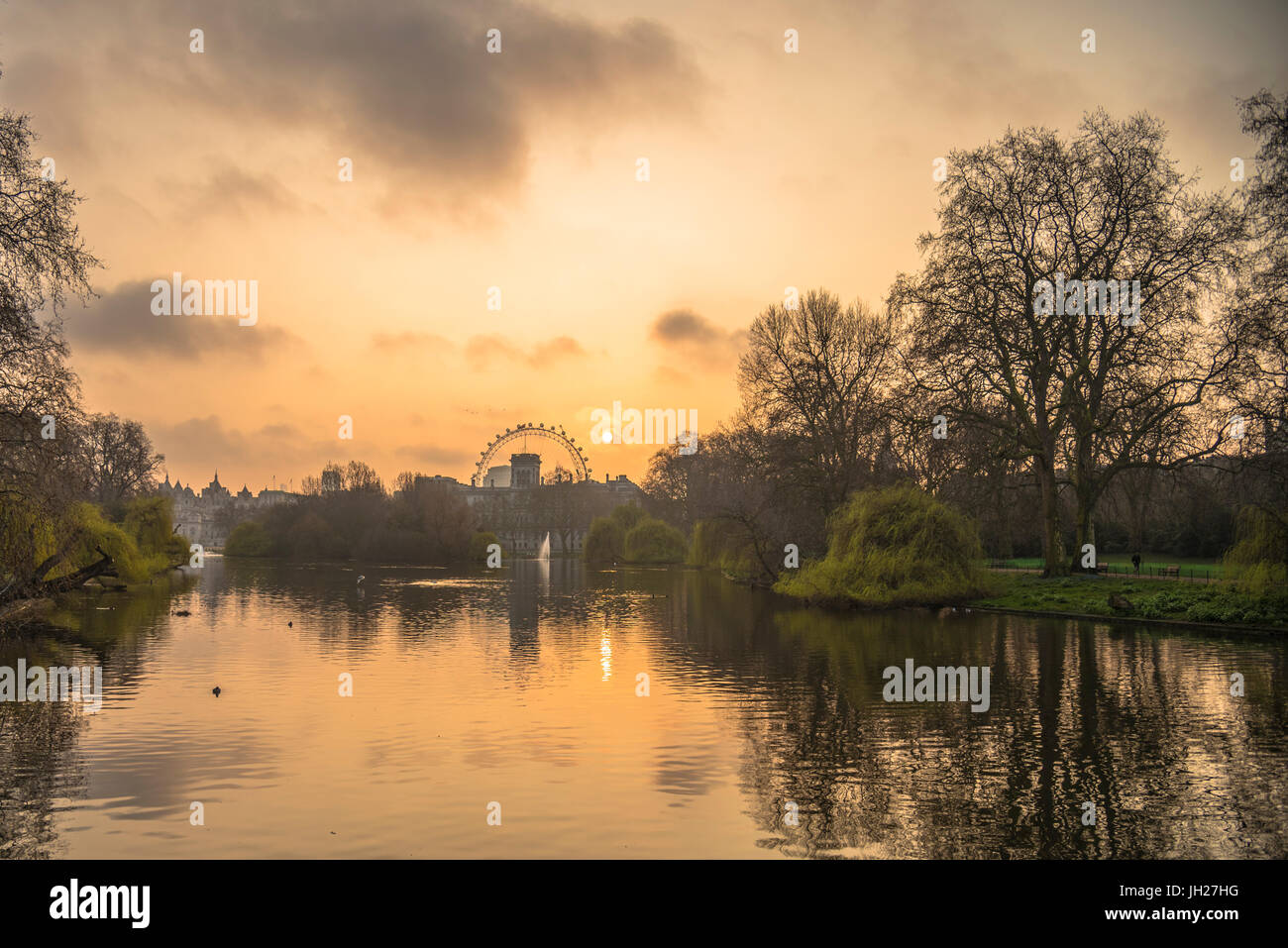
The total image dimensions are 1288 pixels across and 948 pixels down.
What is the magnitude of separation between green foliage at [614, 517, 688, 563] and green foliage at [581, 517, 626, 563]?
4.52 m

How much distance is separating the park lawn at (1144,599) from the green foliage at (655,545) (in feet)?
169

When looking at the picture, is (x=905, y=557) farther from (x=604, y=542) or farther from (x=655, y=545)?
(x=604, y=542)

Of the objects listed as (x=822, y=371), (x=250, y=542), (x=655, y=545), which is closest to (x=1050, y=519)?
(x=822, y=371)

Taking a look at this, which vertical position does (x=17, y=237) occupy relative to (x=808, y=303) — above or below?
below

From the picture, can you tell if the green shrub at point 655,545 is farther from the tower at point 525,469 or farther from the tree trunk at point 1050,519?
the tower at point 525,469

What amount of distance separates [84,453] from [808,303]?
37156 mm

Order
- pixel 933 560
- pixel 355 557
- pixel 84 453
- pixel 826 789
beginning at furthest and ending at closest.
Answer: pixel 355 557 → pixel 933 560 → pixel 84 453 → pixel 826 789

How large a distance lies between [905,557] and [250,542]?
9001cm

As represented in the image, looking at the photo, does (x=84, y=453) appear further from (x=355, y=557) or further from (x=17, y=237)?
(x=355, y=557)

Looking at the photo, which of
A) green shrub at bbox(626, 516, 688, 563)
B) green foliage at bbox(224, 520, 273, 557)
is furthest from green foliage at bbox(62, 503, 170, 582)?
green foliage at bbox(224, 520, 273, 557)

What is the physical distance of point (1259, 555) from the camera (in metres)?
28.9

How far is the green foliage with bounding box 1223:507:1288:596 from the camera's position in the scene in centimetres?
2834
